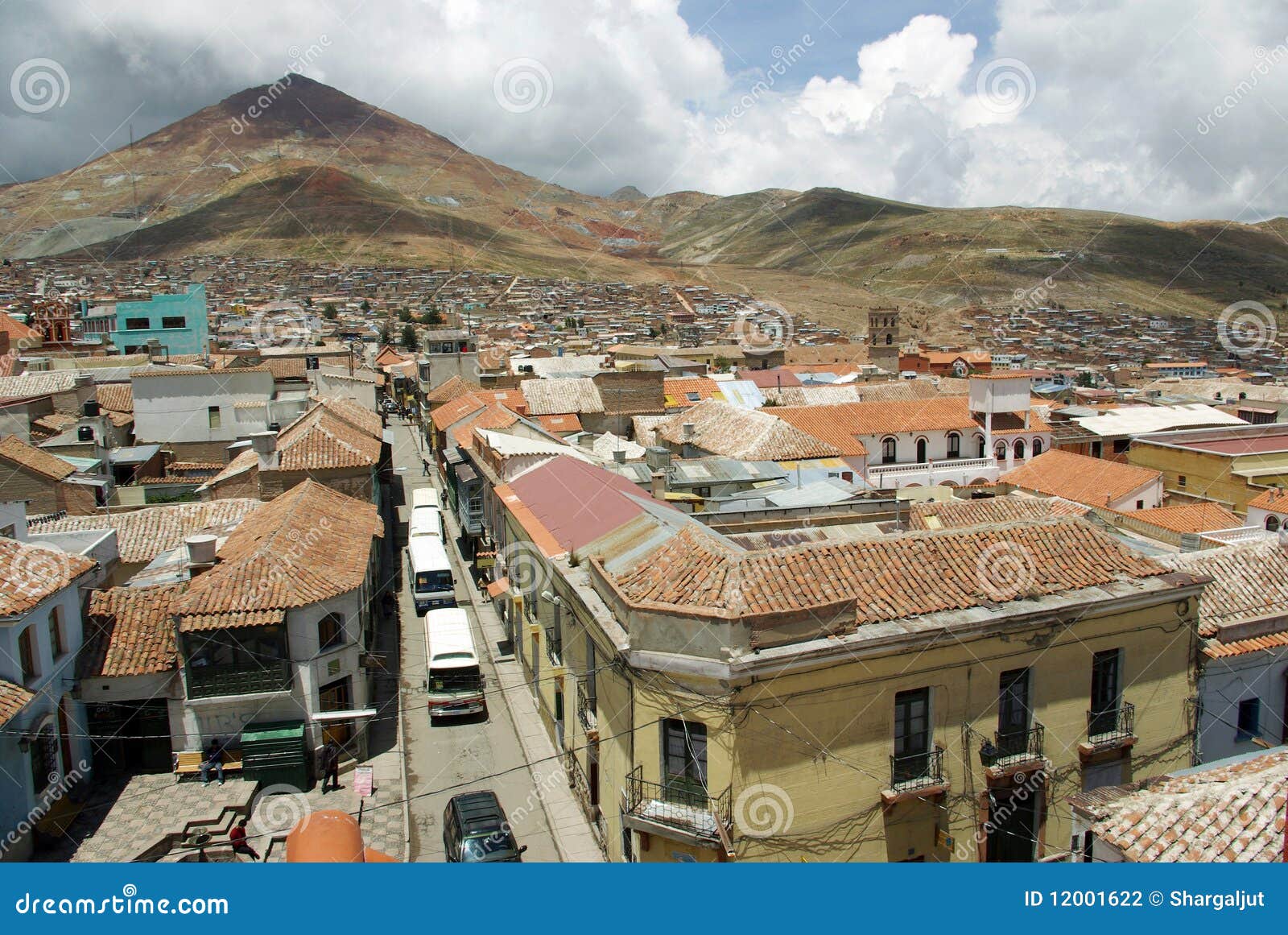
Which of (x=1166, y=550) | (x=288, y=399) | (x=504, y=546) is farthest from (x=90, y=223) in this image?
(x=1166, y=550)

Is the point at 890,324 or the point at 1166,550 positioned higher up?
the point at 890,324

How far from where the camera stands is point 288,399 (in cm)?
3688

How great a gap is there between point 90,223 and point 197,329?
149264 millimetres

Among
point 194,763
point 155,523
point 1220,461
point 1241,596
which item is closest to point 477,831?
point 194,763

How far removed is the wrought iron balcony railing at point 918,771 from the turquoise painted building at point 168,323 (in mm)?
61508

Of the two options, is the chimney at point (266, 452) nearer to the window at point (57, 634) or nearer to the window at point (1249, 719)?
the window at point (57, 634)

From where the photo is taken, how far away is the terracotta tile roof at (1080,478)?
96.3 ft

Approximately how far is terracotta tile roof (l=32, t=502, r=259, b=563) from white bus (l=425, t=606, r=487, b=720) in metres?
6.87

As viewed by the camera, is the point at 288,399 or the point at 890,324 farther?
the point at 890,324

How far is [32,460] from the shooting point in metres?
25.0

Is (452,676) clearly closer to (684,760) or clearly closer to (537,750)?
(537,750)

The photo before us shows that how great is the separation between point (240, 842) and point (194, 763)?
414 centimetres

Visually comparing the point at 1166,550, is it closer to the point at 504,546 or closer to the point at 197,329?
the point at 504,546

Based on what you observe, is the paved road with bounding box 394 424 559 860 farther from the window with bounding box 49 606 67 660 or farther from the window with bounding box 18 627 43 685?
the window with bounding box 49 606 67 660
